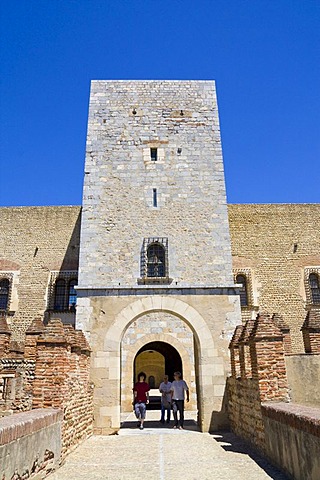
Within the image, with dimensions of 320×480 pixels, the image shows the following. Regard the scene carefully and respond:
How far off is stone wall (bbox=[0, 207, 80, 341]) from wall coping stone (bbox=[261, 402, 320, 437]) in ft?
41.6

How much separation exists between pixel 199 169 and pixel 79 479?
31.0 feet

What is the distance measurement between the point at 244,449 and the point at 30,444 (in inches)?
166

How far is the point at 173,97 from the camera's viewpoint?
46.3 ft

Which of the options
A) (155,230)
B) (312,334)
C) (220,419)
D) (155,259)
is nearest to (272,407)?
(312,334)

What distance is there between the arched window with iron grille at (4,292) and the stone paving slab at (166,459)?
9.80 m

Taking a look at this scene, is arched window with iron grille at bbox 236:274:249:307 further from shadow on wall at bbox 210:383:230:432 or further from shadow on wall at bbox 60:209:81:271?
shadow on wall at bbox 210:383:230:432

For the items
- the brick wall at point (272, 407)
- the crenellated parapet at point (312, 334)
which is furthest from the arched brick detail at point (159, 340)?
the crenellated parapet at point (312, 334)

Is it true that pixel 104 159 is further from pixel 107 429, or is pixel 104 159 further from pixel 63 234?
pixel 107 429

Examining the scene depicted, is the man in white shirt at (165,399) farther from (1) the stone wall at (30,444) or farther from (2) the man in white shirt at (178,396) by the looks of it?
(1) the stone wall at (30,444)

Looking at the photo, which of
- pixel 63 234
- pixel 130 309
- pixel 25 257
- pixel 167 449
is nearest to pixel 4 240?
pixel 25 257

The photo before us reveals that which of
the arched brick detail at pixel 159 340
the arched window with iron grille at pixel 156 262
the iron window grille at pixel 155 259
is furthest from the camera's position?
the arched brick detail at pixel 159 340

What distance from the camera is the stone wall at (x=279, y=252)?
17.8 metres

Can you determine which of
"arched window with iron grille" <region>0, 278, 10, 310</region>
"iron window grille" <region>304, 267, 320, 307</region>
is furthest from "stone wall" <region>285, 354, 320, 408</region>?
"arched window with iron grille" <region>0, 278, 10, 310</region>

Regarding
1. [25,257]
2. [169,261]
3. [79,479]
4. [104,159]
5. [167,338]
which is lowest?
[79,479]
